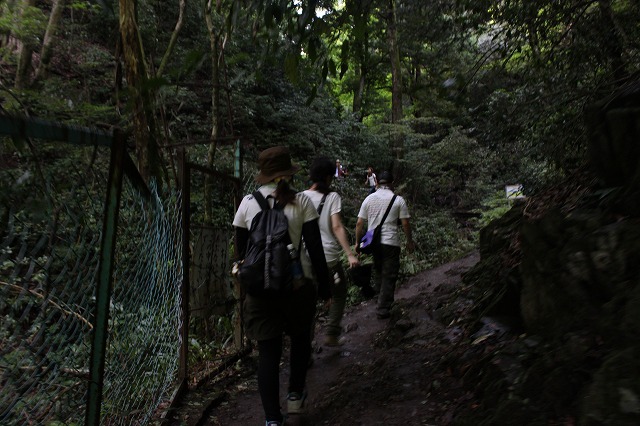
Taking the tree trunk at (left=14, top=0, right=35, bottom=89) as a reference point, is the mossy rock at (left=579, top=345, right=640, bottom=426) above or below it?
below

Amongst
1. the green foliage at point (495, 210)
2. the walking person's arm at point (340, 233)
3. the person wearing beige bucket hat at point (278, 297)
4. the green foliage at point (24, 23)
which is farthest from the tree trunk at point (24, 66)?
the green foliage at point (495, 210)

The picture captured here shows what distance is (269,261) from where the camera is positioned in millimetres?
2971

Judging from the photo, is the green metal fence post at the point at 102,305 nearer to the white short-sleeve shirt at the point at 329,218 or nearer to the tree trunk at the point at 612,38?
the white short-sleeve shirt at the point at 329,218

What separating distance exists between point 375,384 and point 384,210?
2.50m

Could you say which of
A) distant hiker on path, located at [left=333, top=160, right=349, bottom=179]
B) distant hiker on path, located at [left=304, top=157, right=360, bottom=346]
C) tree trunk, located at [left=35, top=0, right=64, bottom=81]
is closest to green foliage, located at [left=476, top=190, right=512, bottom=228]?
distant hiker on path, located at [left=333, top=160, right=349, bottom=179]

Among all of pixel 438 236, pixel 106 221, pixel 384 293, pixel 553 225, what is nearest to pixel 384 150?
pixel 438 236

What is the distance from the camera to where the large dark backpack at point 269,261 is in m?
2.95

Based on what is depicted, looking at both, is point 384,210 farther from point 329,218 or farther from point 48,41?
point 48,41

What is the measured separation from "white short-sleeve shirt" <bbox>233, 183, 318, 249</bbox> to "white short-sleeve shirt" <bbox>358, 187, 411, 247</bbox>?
288cm

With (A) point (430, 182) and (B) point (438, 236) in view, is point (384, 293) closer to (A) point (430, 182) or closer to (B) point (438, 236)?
(B) point (438, 236)

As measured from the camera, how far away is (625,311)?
225 cm

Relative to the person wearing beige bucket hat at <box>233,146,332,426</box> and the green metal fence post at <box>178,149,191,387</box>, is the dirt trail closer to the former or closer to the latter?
the green metal fence post at <box>178,149,191,387</box>

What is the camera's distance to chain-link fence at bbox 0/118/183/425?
229 cm

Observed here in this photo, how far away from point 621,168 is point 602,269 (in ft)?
2.72
